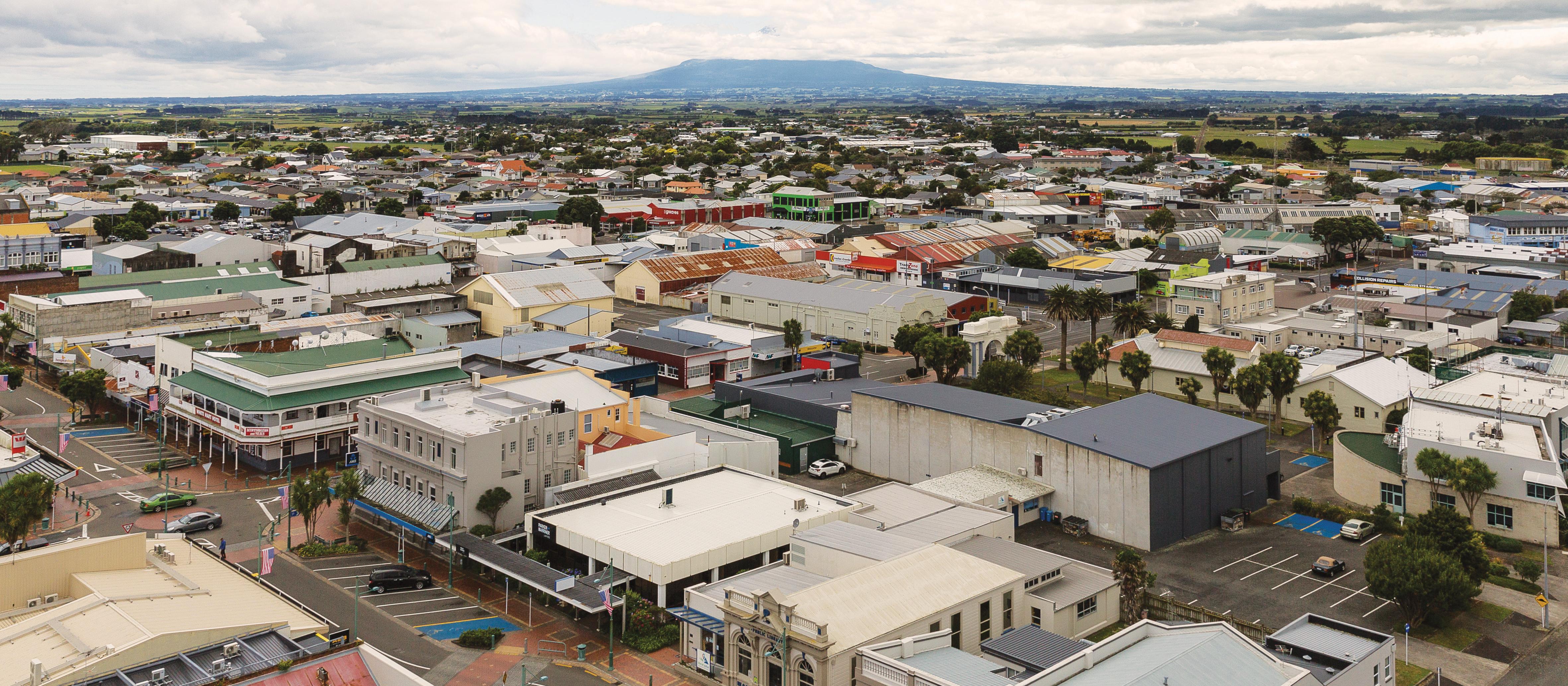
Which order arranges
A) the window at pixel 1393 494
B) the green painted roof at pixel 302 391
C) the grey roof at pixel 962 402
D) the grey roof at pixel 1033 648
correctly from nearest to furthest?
the grey roof at pixel 1033 648 < the window at pixel 1393 494 < the grey roof at pixel 962 402 < the green painted roof at pixel 302 391

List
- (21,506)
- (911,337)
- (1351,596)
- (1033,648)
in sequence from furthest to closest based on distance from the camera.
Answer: (911,337) → (21,506) → (1351,596) → (1033,648)

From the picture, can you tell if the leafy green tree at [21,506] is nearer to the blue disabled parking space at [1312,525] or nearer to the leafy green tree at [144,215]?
the blue disabled parking space at [1312,525]

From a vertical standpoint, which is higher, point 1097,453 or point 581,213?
point 581,213

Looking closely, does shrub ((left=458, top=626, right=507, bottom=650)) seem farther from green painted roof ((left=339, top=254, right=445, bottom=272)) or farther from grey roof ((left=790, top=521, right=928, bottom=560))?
green painted roof ((left=339, top=254, right=445, bottom=272))

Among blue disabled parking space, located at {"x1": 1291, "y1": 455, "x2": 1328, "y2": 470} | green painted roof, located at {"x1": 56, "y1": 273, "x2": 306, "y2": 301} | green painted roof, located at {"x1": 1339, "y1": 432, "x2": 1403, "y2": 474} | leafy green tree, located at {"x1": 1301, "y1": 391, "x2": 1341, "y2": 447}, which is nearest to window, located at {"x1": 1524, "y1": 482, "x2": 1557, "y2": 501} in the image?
green painted roof, located at {"x1": 1339, "y1": 432, "x2": 1403, "y2": 474}

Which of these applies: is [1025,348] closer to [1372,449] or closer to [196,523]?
[1372,449]

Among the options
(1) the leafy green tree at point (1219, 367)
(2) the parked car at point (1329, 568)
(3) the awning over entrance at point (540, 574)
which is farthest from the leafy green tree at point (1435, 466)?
(3) the awning over entrance at point (540, 574)

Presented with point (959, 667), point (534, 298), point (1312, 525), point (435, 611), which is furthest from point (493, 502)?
point (534, 298)
